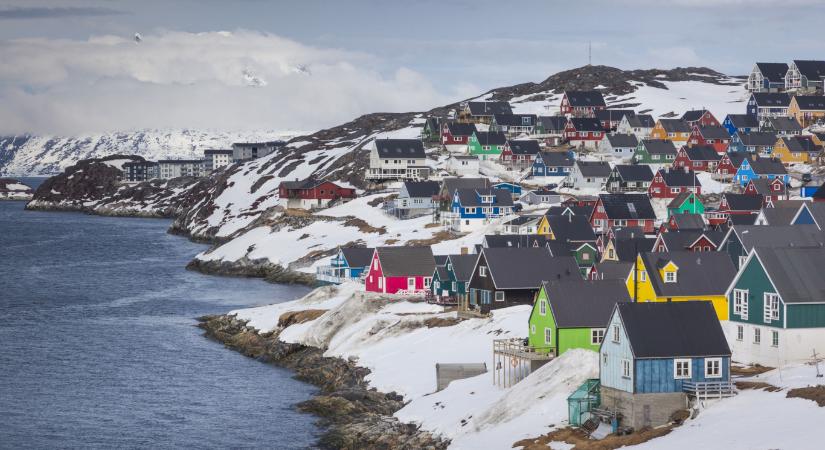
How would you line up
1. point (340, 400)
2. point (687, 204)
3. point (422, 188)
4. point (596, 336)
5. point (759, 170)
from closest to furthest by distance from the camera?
point (596, 336) → point (340, 400) → point (687, 204) → point (759, 170) → point (422, 188)

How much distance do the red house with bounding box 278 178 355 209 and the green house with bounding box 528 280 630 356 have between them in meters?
123

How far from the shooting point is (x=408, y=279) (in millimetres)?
101062

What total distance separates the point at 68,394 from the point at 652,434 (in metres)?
40.0

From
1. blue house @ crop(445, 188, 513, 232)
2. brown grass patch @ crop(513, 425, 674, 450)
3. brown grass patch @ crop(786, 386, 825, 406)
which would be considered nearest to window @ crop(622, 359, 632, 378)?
brown grass patch @ crop(513, 425, 674, 450)

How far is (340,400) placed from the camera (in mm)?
68250

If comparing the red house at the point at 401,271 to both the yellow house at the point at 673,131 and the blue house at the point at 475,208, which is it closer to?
the blue house at the point at 475,208

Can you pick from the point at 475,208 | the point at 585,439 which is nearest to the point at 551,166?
the point at 475,208

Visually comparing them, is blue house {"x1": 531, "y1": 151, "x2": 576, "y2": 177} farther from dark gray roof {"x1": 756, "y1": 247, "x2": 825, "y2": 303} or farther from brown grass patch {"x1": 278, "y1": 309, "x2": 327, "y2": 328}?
dark gray roof {"x1": 756, "y1": 247, "x2": 825, "y2": 303}

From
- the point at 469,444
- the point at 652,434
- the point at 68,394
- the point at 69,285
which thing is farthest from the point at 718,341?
the point at 69,285

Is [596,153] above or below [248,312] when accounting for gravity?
above

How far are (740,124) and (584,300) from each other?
140855mm

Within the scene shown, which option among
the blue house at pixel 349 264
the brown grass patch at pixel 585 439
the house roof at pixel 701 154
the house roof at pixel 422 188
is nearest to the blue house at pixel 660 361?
the brown grass patch at pixel 585 439

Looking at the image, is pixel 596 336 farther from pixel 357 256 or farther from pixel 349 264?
pixel 357 256

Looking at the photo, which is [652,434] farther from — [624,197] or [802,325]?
[624,197]
